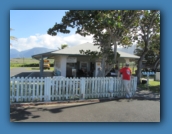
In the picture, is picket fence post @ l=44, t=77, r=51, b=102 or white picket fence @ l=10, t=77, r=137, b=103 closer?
white picket fence @ l=10, t=77, r=137, b=103

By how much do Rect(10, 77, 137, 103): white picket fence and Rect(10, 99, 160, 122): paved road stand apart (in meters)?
0.67

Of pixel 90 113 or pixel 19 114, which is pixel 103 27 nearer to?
pixel 90 113

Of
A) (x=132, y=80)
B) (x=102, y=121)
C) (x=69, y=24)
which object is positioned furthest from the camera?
(x=69, y=24)

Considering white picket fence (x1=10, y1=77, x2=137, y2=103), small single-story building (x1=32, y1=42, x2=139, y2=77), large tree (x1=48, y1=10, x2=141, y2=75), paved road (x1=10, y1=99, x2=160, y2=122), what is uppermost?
large tree (x1=48, y1=10, x2=141, y2=75)

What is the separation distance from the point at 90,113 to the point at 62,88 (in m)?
2.09

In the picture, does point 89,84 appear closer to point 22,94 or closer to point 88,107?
point 88,107

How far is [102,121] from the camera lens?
5.05 metres

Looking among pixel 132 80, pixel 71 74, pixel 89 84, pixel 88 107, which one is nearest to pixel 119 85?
pixel 132 80

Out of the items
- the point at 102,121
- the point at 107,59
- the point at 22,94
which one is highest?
the point at 107,59

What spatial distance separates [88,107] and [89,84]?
1514 mm

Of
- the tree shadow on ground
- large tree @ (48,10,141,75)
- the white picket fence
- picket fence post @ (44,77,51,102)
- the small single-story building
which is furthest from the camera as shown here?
the small single-story building

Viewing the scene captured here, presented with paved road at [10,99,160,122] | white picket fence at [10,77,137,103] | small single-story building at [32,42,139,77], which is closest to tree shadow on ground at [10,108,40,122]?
paved road at [10,99,160,122]

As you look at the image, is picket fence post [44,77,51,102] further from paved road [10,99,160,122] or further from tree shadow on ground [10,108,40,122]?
tree shadow on ground [10,108,40,122]

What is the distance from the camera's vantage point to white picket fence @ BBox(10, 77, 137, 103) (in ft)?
22.2
